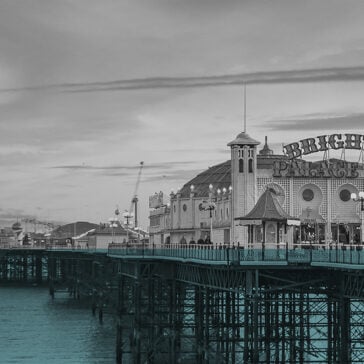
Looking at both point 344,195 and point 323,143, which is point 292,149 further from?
point 344,195

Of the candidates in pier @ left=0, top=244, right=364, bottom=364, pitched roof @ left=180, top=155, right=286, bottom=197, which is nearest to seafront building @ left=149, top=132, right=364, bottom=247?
pier @ left=0, top=244, right=364, bottom=364

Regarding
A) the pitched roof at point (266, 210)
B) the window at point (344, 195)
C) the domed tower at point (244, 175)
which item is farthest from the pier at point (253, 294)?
the window at point (344, 195)

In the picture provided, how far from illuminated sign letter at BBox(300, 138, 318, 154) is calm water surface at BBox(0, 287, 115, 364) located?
101 feet

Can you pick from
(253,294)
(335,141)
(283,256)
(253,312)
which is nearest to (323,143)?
(335,141)

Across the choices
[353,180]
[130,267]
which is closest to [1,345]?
[130,267]

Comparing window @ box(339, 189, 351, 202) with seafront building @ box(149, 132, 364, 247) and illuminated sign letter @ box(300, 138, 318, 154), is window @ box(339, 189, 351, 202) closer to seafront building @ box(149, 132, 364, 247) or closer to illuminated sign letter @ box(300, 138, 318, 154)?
seafront building @ box(149, 132, 364, 247)

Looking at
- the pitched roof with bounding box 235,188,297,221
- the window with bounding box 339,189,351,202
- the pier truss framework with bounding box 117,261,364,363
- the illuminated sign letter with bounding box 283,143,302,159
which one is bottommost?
the pier truss framework with bounding box 117,261,364,363

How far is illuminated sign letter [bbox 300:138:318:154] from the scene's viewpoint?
114688 mm

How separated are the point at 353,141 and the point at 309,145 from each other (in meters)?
5.10

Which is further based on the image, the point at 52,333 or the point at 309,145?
the point at 309,145

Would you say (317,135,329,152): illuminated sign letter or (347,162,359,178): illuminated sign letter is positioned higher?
(317,135,329,152): illuminated sign letter

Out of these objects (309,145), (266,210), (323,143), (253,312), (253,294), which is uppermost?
(323,143)

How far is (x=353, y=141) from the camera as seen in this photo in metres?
114

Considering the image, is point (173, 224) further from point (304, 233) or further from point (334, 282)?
point (334, 282)
